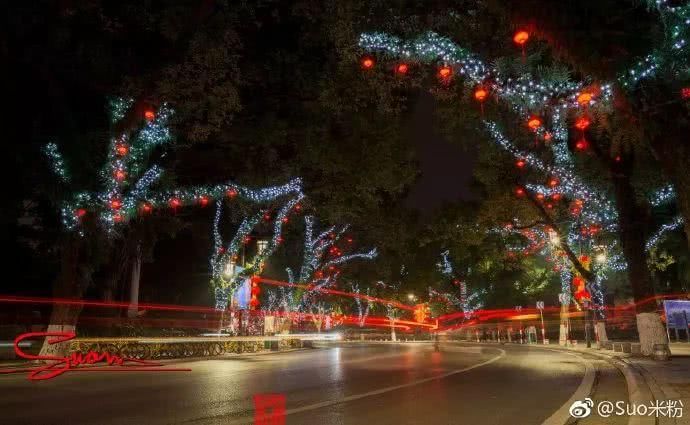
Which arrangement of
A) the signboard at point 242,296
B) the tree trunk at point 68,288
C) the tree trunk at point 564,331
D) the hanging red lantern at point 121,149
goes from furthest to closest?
the signboard at point 242,296, the tree trunk at point 564,331, the tree trunk at point 68,288, the hanging red lantern at point 121,149

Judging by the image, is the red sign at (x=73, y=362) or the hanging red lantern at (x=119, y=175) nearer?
the red sign at (x=73, y=362)

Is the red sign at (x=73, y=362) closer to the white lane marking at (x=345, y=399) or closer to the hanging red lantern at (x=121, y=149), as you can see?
the hanging red lantern at (x=121, y=149)

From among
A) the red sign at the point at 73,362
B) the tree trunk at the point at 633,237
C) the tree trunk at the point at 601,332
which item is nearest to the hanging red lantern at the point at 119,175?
the red sign at the point at 73,362

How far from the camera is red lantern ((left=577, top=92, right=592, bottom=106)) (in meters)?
11.1

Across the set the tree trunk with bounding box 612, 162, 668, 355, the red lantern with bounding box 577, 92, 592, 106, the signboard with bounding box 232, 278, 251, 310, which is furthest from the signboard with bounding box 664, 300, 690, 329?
the signboard with bounding box 232, 278, 251, 310

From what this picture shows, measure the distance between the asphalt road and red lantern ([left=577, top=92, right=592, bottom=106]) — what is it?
18.6 ft

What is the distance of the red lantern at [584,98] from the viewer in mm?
11149

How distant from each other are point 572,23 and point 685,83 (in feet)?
9.82

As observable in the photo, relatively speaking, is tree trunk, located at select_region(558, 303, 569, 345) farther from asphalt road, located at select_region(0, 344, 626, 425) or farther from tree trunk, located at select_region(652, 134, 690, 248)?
tree trunk, located at select_region(652, 134, 690, 248)

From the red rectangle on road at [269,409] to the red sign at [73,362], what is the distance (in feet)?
24.5

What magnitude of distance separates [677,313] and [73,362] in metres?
27.5

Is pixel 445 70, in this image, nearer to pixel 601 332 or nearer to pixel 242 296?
pixel 601 332

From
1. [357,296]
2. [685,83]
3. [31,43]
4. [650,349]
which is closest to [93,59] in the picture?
[31,43]

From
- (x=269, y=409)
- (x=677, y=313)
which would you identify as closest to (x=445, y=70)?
(x=269, y=409)
